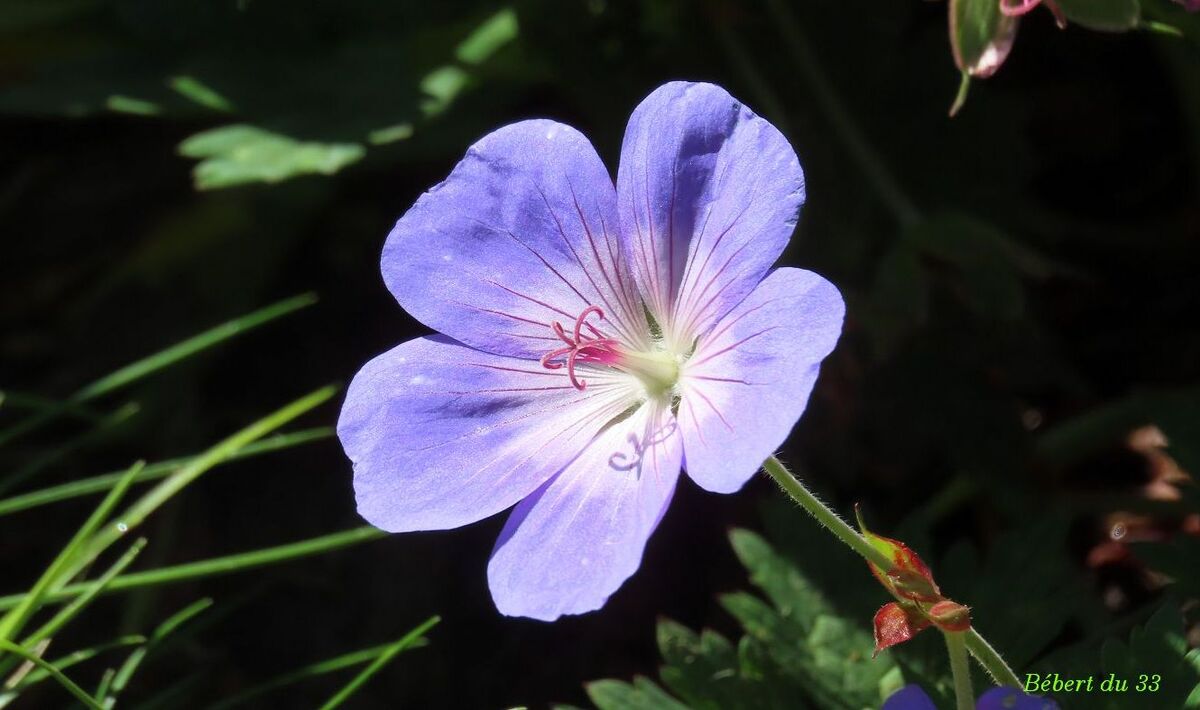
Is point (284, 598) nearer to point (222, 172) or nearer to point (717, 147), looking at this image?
point (222, 172)

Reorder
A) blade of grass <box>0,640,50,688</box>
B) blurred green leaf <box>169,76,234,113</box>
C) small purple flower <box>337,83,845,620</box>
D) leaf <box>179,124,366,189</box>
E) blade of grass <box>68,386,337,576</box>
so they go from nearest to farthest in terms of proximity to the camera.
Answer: small purple flower <box>337,83,845,620</box>, blade of grass <box>0,640,50,688</box>, blade of grass <box>68,386,337,576</box>, leaf <box>179,124,366,189</box>, blurred green leaf <box>169,76,234,113</box>

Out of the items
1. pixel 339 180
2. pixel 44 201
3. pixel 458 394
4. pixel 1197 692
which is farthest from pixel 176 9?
pixel 1197 692

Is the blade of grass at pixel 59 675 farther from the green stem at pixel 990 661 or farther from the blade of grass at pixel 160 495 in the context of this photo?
the green stem at pixel 990 661

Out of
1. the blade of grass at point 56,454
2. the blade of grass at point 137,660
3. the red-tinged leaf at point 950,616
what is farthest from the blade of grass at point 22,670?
the red-tinged leaf at point 950,616

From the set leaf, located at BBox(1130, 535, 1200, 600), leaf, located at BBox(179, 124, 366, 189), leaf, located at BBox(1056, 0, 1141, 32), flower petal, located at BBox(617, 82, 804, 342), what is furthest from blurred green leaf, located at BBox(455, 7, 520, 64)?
leaf, located at BBox(1130, 535, 1200, 600)

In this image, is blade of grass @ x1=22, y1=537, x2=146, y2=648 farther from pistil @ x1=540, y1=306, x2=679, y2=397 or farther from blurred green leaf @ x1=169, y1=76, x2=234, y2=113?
blurred green leaf @ x1=169, y1=76, x2=234, y2=113

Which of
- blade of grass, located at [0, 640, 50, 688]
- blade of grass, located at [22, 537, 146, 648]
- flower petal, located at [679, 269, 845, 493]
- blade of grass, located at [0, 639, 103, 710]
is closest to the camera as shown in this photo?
flower petal, located at [679, 269, 845, 493]

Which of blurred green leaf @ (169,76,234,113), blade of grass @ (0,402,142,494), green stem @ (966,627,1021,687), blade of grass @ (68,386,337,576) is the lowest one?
green stem @ (966,627,1021,687)
